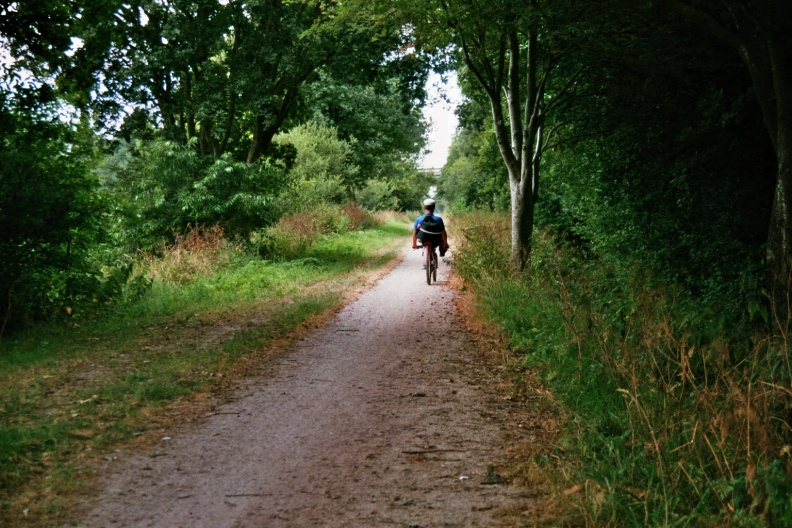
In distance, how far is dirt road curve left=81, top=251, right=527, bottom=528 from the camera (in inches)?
165

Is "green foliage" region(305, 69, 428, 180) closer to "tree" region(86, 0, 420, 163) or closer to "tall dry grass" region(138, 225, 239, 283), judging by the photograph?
"tree" region(86, 0, 420, 163)

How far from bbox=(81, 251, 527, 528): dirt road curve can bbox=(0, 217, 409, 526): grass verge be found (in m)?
0.39

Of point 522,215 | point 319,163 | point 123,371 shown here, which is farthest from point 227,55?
point 319,163

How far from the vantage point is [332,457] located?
5.14m

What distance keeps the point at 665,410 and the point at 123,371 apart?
5.90 m

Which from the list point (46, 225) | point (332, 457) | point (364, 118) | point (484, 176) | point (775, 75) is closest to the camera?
point (332, 457)

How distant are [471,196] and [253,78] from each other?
22.5 metres

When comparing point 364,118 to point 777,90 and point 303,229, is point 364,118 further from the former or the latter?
point 777,90

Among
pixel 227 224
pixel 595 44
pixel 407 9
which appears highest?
pixel 407 9

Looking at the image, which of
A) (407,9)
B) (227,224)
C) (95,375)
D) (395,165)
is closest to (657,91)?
(407,9)

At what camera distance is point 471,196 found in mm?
39062

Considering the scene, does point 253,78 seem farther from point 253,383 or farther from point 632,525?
point 632,525

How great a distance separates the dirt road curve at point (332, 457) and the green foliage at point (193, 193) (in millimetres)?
11413

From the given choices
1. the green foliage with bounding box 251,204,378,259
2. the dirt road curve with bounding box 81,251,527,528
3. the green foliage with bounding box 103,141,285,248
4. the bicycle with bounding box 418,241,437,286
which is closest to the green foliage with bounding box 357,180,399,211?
the green foliage with bounding box 251,204,378,259
